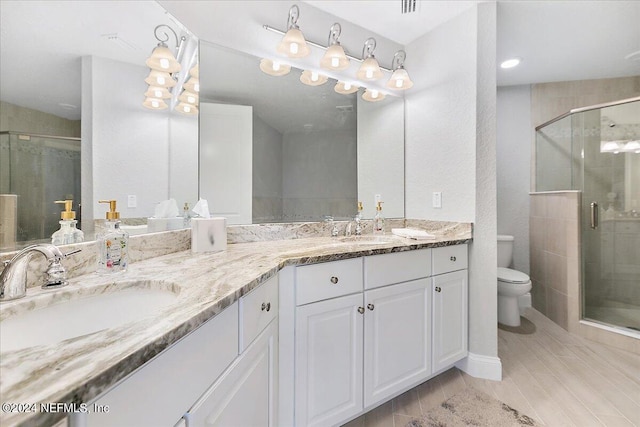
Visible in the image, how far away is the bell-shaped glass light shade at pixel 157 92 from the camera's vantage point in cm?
119

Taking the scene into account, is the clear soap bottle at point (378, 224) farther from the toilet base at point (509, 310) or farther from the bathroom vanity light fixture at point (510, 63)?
the bathroom vanity light fixture at point (510, 63)

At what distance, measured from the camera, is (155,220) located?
1.25 m

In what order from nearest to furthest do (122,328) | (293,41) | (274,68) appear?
(122,328), (293,41), (274,68)

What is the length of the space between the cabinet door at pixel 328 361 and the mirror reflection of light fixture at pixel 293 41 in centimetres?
149

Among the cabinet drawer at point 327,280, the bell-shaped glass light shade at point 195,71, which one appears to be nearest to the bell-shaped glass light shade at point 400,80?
the bell-shaped glass light shade at point 195,71

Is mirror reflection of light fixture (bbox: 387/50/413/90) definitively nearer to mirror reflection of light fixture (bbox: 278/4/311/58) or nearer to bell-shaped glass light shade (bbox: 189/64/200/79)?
mirror reflection of light fixture (bbox: 278/4/311/58)

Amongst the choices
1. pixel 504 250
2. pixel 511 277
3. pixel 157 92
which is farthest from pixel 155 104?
pixel 504 250

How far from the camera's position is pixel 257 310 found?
925 mm

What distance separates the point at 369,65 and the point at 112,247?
1930 mm

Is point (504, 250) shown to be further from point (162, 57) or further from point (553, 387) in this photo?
point (162, 57)

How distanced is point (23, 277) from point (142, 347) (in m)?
0.54

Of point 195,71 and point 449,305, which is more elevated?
point 195,71

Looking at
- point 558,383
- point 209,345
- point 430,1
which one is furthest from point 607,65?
point 209,345

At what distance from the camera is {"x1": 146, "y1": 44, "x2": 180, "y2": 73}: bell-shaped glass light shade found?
1.21 metres
